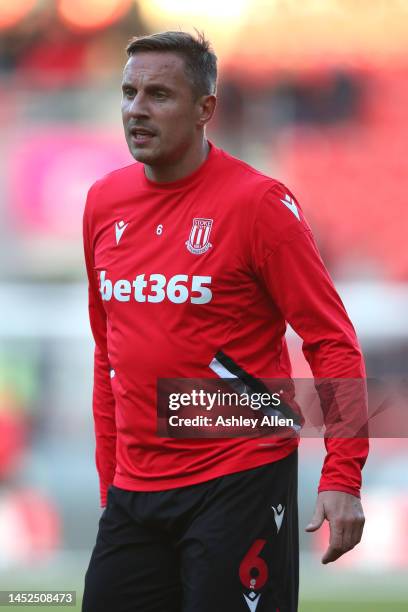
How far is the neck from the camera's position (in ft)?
11.1

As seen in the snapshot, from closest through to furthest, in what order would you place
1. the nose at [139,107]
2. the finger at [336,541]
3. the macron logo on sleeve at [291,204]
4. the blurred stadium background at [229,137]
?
the finger at [336,541]
the macron logo on sleeve at [291,204]
the nose at [139,107]
the blurred stadium background at [229,137]

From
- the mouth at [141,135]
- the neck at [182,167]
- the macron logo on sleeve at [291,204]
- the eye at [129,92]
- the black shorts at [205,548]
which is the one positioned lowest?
the black shorts at [205,548]

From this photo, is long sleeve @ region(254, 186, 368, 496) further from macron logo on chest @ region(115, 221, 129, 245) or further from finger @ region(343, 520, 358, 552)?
macron logo on chest @ region(115, 221, 129, 245)

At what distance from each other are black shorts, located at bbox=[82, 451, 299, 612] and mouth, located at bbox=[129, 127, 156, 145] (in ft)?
2.92

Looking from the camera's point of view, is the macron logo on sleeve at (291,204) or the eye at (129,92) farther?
the eye at (129,92)

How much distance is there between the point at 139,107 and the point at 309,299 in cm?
68

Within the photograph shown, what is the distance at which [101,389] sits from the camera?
141 inches

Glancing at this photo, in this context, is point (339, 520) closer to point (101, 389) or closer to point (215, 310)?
point (215, 310)

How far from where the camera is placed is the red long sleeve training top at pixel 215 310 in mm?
3172

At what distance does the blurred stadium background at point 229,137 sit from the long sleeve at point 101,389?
5505 millimetres

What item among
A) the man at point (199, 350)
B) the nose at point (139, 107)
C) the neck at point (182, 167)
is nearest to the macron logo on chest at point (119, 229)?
the man at point (199, 350)

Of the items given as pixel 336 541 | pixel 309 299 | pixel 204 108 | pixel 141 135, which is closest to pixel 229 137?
pixel 204 108

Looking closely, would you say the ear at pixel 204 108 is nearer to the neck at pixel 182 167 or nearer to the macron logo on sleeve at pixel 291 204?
the neck at pixel 182 167

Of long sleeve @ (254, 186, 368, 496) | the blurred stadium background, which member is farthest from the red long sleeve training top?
the blurred stadium background
